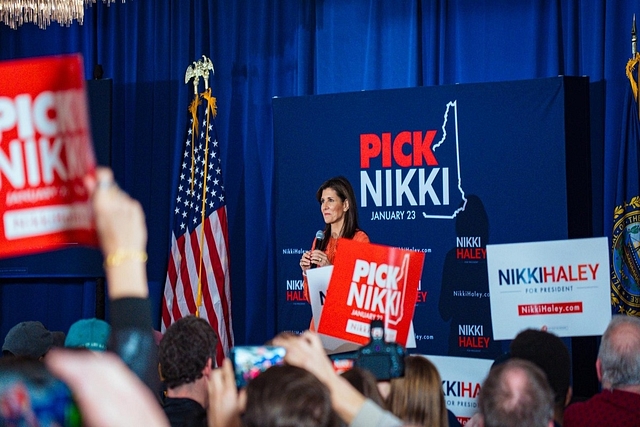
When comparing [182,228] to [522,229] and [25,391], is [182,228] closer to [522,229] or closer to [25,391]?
[522,229]

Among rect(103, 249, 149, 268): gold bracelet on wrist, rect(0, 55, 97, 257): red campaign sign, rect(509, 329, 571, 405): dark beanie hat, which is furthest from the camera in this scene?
rect(509, 329, 571, 405): dark beanie hat

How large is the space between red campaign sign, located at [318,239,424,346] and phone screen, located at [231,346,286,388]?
1.64 metres

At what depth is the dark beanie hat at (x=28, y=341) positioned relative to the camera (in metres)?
4.14

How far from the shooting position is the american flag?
288 inches

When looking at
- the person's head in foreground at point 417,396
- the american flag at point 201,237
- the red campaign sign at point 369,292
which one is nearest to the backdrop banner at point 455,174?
the american flag at point 201,237

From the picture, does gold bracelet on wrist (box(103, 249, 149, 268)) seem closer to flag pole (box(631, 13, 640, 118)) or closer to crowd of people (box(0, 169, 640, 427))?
crowd of people (box(0, 169, 640, 427))

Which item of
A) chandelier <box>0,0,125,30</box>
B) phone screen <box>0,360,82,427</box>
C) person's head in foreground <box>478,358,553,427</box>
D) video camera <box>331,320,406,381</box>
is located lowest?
person's head in foreground <box>478,358,553,427</box>

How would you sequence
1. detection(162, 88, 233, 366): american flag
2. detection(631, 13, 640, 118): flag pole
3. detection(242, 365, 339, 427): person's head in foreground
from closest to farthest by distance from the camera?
detection(242, 365, 339, 427): person's head in foreground
detection(631, 13, 640, 118): flag pole
detection(162, 88, 233, 366): american flag

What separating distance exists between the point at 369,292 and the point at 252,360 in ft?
5.72

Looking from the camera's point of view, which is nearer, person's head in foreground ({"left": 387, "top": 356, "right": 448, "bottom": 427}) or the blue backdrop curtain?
person's head in foreground ({"left": 387, "top": 356, "right": 448, "bottom": 427})

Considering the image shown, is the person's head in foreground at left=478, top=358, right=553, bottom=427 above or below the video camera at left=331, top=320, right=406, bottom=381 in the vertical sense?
below

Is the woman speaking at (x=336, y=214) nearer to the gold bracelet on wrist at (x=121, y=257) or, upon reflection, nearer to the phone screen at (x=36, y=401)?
the gold bracelet on wrist at (x=121, y=257)

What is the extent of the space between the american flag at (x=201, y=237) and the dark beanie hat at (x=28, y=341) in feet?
10.2

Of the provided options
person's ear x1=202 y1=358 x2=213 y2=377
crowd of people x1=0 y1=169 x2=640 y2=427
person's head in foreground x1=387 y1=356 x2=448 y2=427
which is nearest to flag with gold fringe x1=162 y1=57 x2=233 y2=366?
crowd of people x1=0 y1=169 x2=640 y2=427
